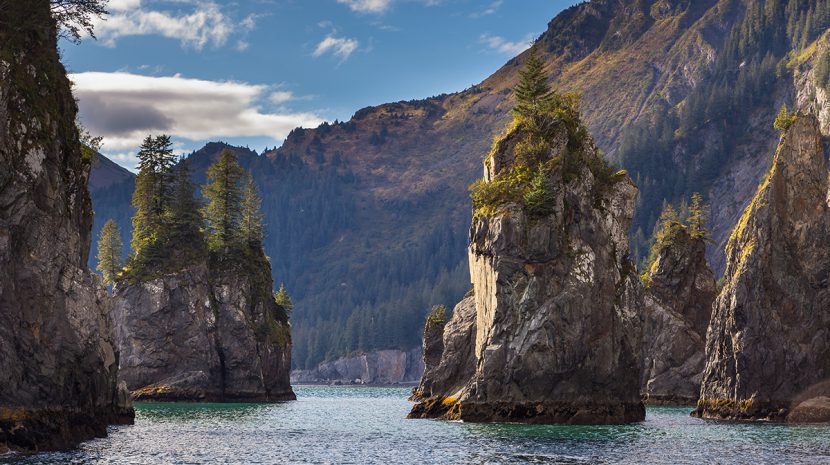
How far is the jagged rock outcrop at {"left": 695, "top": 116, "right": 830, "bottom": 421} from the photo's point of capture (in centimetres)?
9419

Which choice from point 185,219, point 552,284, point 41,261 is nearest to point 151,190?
point 185,219

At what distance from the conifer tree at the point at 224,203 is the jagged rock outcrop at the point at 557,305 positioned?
56.6 metres

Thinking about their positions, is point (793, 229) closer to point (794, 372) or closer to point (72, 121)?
point (794, 372)

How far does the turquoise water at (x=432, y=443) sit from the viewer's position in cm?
5947

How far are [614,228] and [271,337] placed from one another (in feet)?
213

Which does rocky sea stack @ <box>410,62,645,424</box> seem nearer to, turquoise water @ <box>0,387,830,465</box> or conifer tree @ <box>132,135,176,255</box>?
turquoise water @ <box>0,387,830,465</box>

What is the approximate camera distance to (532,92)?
10181cm

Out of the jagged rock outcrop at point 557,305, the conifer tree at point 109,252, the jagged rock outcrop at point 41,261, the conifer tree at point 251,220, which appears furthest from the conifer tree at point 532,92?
the conifer tree at point 109,252

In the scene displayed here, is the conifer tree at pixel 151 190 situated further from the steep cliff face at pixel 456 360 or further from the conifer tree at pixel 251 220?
the steep cliff face at pixel 456 360

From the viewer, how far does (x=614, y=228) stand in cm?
9556

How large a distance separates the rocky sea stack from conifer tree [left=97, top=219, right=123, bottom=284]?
92.9 meters

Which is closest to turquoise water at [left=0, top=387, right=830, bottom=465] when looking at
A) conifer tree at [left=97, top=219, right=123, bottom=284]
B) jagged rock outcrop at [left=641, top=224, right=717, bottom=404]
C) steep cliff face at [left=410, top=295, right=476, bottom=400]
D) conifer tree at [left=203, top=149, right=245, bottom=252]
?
steep cliff face at [left=410, top=295, right=476, bottom=400]

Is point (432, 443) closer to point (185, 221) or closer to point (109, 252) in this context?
point (185, 221)

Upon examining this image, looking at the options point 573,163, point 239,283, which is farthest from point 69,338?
point 239,283
